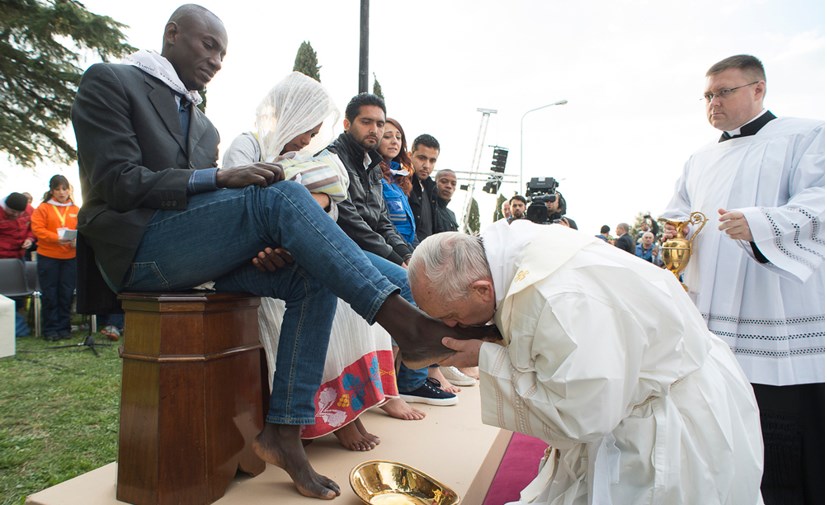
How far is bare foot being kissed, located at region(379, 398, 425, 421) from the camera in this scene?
3020mm

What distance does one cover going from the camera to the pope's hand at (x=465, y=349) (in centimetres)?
177

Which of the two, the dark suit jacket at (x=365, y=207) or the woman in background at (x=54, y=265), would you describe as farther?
the woman in background at (x=54, y=265)

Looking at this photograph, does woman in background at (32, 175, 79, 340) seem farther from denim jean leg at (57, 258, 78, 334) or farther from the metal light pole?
the metal light pole

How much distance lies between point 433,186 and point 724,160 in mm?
2712

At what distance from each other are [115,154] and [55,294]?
570 cm

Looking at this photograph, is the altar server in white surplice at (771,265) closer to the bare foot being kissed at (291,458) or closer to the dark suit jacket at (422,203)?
the bare foot being kissed at (291,458)

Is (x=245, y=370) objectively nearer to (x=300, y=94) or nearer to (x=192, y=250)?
(x=192, y=250)

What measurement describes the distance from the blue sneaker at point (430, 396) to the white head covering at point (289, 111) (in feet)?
5.75

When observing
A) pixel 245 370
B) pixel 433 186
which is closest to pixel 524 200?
pixel 433 186

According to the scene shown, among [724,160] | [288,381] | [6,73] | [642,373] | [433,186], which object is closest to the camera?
[642,373]

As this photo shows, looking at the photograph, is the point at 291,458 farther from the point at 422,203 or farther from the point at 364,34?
the point at 364,34

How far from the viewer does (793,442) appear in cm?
271

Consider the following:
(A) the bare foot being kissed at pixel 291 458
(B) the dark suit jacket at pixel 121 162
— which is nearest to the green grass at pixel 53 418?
(A) the bare foot being kissed at pixel 291 458

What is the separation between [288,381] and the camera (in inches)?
78.9
